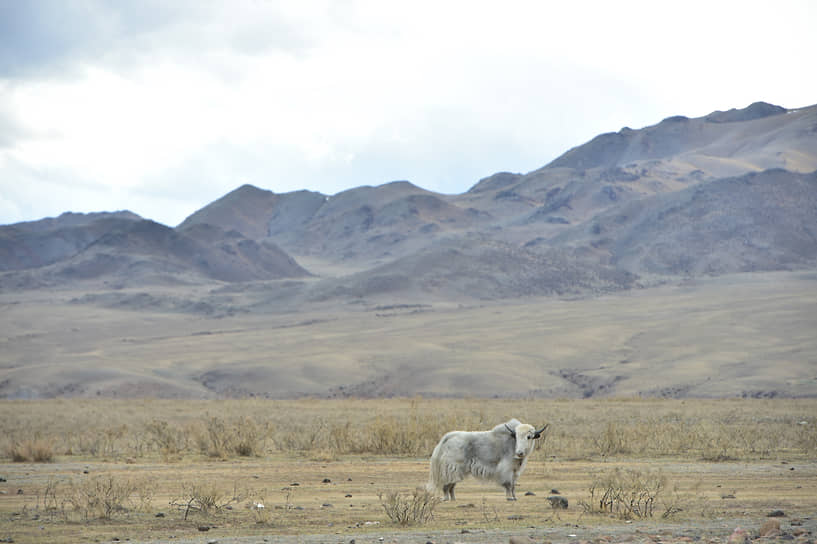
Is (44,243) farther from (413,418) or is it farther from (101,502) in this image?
(101,502)

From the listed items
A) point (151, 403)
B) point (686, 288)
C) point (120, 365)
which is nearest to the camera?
point (151, 403)

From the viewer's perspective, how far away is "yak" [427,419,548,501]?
12055mm

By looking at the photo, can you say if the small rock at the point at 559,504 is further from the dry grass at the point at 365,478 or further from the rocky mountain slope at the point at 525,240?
the rocky mountain slope at the point at 525,240

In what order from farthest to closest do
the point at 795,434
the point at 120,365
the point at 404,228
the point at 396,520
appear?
the point at 404,228, the point at 120,365, the point at 795,434, the point at 396,520

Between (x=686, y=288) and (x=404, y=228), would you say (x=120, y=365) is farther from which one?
(x=404, y=228)

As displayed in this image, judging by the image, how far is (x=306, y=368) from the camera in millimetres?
60281

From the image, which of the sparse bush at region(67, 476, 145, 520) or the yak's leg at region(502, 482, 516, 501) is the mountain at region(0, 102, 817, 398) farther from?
→ the sparse bush at region(67, 476, 145, 520)

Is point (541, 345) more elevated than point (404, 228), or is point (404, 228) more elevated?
point (404, 228)

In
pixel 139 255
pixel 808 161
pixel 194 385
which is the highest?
pixel 808 161

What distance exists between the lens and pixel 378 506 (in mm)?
11656

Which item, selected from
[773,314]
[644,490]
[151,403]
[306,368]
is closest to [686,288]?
[773,314]

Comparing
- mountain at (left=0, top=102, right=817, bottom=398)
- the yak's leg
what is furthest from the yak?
mountain at (left=0, top=102, right=817, bottom=398)

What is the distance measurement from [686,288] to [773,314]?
86.0ft

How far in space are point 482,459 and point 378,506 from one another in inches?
57.9
